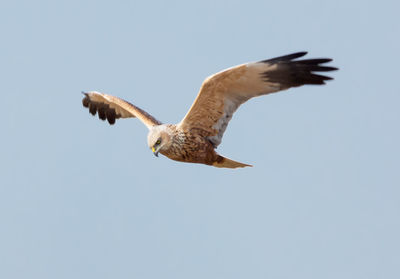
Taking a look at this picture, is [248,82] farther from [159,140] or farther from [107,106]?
[107,106]

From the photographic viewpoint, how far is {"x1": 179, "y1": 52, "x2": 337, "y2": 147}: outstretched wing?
36.0ft

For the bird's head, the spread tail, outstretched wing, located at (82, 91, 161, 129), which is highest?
outstretched wing, located at (82, 91, 161, 129)

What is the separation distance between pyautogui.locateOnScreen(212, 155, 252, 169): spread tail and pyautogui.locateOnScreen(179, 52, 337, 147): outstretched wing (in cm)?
84

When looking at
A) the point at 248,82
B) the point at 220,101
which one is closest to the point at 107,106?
the point at 220,101

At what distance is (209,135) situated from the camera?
40.0 feet

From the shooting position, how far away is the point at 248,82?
11.3 meters

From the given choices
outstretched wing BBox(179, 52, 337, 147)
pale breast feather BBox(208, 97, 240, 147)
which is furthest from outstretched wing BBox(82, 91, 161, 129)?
outstretched wing BBox(179, 52, 337, 147)

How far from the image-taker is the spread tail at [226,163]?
40.5ft

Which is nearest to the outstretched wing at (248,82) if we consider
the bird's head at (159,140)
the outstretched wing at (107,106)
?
the bird's head at (159,140)

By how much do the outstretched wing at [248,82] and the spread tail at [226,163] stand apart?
0.84 m

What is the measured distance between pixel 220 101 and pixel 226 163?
4.39 feet

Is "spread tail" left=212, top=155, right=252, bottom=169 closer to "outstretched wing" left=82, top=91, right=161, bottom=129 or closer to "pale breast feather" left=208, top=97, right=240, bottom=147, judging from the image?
"pale breast feather" left=208, top=97, right=240, bottom=147

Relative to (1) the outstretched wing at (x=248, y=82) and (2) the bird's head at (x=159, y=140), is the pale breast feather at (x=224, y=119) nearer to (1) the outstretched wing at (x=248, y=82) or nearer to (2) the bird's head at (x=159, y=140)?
(1) the outstretched wing at (x=248, y=82)

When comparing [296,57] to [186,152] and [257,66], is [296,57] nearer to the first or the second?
[257,66]
